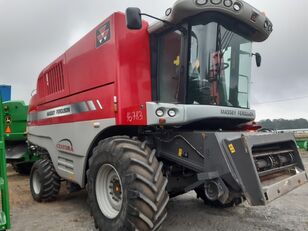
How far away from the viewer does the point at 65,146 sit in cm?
626

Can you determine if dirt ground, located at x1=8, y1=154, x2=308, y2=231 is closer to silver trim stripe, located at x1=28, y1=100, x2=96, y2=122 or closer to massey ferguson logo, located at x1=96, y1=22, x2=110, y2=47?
silver trim stripe, located at x1=28, y1=100, x2=96, y2=122

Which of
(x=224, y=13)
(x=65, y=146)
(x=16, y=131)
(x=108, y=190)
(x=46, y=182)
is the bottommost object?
(x=46, y=182)

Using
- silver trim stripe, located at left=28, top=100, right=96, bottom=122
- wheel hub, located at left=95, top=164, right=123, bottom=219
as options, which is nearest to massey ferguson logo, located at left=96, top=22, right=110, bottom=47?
silver trim stripe, located at left=28, top=100, right=96, bottom=122

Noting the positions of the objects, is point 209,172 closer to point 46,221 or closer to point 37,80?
point 46,221

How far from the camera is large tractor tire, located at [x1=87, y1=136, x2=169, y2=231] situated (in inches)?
153

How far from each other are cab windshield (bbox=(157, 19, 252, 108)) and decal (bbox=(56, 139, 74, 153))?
1953 mm

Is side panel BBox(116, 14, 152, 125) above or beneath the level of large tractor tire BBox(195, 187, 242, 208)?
above

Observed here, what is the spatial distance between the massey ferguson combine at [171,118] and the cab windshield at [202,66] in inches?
0.5

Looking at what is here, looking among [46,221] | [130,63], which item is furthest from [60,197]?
[130,63]

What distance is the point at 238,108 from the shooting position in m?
5.13

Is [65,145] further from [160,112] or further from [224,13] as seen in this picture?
[224,13]

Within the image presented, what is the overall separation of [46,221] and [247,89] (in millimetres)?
3649

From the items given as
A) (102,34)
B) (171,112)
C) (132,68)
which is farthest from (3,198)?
(102,34)

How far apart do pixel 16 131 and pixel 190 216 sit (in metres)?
7.08
